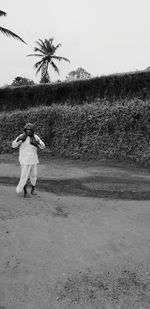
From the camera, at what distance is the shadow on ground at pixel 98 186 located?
9.28 m

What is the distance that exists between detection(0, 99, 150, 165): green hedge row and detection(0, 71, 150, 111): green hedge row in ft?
3.23

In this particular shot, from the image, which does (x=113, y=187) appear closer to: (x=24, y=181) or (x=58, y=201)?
(x=58, y=201)

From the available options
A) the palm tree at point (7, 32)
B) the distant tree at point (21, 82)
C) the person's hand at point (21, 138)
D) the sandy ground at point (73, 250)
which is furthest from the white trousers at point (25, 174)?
the distant tree at point (21, 82)

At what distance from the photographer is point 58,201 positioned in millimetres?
8273

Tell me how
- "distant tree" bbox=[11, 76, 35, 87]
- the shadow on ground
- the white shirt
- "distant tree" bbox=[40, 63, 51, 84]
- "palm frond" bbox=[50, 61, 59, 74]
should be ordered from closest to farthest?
the white shirt < the shadow on ground < "distant tree" bbox=[11, 76, 35, 87] < "distant tree" bbox=[40, 63, 51, 84] < "palm frond" bbox=[50, 61, 59, 74]

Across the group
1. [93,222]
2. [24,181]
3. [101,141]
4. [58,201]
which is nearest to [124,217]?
[93,222]

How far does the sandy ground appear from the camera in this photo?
404 centimetres

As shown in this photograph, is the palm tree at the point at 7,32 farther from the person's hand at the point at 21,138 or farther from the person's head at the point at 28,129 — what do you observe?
the person's hand at the point at 21,138

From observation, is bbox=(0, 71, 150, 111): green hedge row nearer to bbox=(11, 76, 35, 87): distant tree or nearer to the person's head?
bbox=(11, 76, 35, 87): distant tree

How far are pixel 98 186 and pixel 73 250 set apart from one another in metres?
5.20

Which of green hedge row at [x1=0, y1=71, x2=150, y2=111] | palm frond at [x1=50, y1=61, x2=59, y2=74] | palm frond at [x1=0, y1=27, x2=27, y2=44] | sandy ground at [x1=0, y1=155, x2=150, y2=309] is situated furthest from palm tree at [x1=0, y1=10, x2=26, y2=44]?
palm frond at [x1=50, y1=61, x2=59, y2=74]

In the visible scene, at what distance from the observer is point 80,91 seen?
18422 millimetres

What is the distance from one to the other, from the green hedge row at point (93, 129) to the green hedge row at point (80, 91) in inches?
38.7

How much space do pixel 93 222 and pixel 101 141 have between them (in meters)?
9.38
